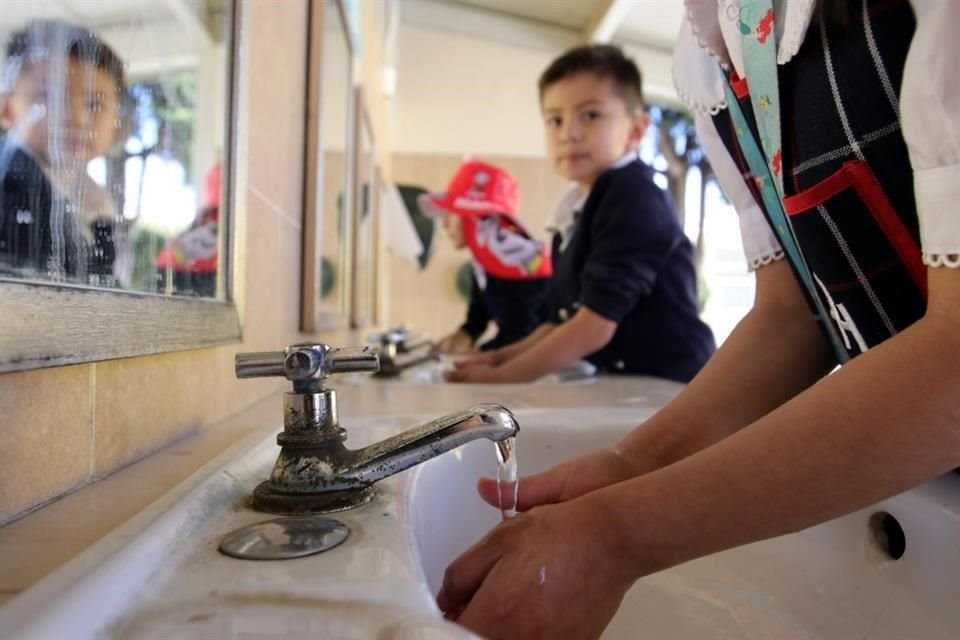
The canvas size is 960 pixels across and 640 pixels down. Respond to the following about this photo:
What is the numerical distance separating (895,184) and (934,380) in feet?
0.40

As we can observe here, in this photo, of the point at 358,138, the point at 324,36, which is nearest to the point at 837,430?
the point at 324,36

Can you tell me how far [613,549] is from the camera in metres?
0.28

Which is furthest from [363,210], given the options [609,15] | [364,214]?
[609,15]

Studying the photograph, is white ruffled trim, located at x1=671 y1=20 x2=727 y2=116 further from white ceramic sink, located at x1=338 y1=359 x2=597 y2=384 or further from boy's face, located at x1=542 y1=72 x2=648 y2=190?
boy's face, located at x1=542 y1=72 x2=648 y2=190

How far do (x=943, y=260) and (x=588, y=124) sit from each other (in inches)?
41.2

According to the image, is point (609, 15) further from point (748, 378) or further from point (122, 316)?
Answer: point (122, 316)

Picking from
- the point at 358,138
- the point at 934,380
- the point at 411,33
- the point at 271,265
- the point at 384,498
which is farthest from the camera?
the point at 411,33

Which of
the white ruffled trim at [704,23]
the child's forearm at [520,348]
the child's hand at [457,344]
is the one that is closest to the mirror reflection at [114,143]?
the white ruffled trim at [704,23]

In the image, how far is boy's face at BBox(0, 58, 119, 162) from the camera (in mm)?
267

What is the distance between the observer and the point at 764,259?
1.73ft

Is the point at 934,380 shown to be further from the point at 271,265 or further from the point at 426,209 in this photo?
the point at 426,209

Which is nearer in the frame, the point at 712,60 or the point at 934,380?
the point at 934,380

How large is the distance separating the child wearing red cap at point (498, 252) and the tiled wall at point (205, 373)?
1.08 m

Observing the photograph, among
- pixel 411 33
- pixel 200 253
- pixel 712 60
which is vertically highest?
pixel 411 33
